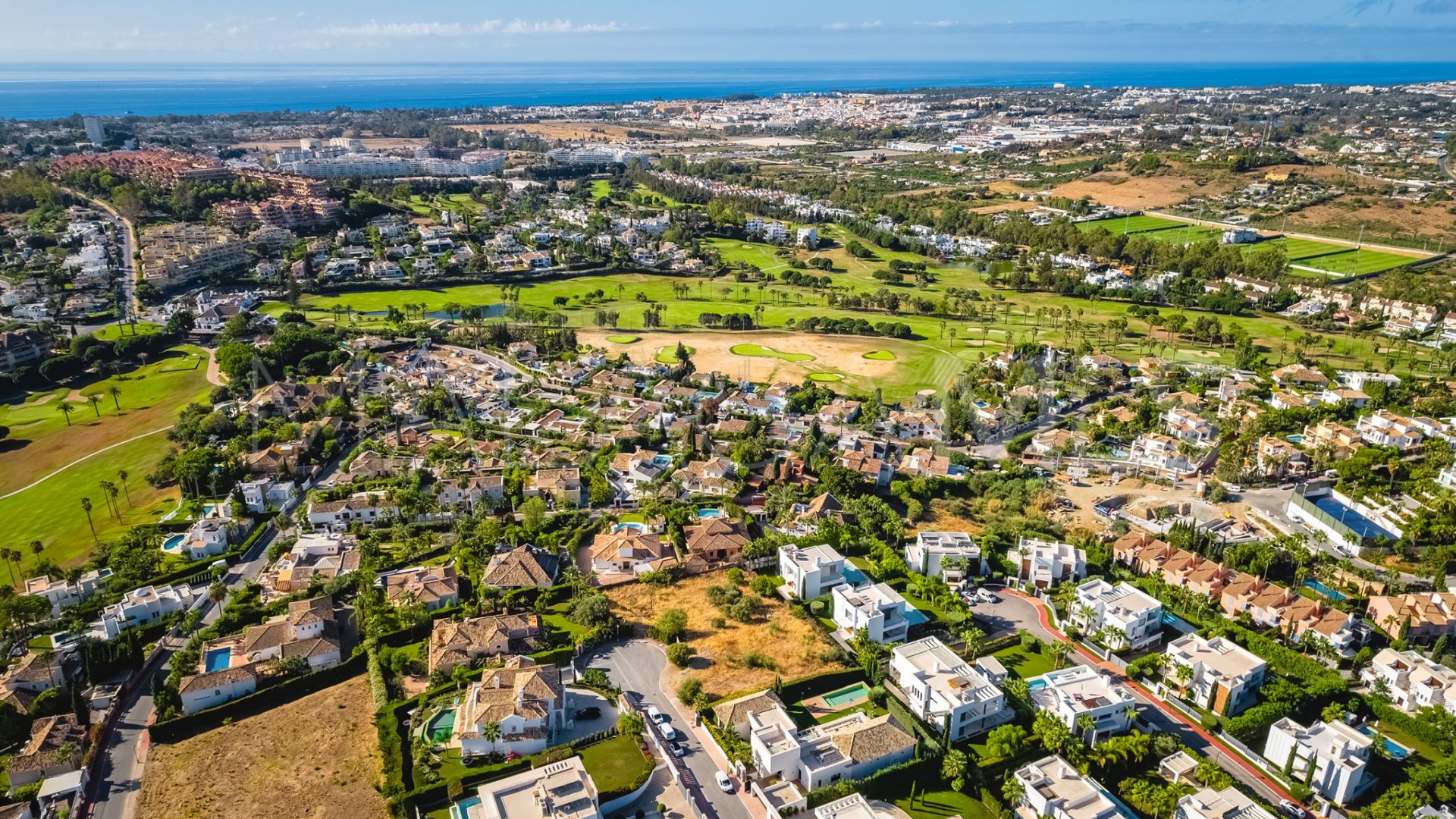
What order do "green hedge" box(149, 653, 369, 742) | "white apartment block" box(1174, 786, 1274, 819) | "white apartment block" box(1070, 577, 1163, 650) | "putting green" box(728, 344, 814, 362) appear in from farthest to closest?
"putting green" box(728, 344, 814, 362), "white apartment block" box(1070, 577, 1163, 650), "green hedge" box(149, 653, 369, 742), "white apartment block" box(1174, 786, 1274, 819)

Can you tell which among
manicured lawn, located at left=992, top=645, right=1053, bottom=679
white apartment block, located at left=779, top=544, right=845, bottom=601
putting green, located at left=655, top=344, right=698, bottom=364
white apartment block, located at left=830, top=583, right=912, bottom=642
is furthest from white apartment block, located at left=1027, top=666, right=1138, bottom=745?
putting green, located at left=655, top=344, right=698, bottom=364

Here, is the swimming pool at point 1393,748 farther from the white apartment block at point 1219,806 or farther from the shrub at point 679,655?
the shrub at point 679,655

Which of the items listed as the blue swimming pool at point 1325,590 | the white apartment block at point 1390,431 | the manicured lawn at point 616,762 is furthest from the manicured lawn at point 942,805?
the white apartment block at point 1390,431

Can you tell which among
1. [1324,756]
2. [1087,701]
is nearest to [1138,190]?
[1087,701]

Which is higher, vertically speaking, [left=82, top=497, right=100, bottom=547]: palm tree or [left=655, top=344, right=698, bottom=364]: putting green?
[left=82, top=497, right=100, bottom=547]: palm tree

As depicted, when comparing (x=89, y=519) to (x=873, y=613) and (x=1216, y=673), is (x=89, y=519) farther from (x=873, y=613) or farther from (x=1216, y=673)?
(x=1216, y=673)

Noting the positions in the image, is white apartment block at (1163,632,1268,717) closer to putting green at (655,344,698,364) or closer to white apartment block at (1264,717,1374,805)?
white apartment block at (1264,717,1374,805)
